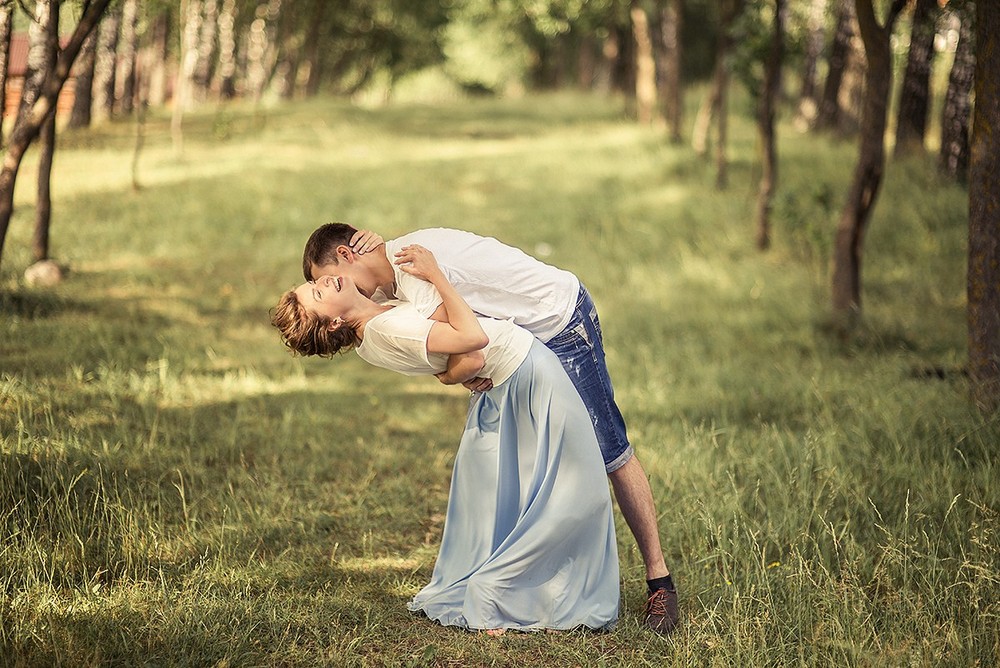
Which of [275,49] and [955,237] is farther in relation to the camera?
[275,49]

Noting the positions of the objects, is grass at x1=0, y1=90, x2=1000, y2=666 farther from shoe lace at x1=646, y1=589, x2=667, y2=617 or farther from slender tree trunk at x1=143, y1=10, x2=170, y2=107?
slender tree trunk at x1=143, y1=10, x2=170, y2=107

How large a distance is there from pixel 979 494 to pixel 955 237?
6.64m

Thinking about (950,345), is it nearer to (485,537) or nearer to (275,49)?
(485,537)

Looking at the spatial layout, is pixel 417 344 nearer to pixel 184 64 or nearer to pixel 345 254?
pixel 345 254

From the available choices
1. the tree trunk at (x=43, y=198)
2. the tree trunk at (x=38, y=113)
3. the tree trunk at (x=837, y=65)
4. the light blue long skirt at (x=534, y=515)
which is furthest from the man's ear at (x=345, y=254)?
the tree trunk at (x=837, y=65)

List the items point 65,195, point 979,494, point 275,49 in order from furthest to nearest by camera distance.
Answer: point 275,49 → point 65,195 → point 979,494

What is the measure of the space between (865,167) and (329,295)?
626 cm

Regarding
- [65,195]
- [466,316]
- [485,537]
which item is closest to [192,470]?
[485,537]

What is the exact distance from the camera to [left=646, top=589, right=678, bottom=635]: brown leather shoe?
4.26 m

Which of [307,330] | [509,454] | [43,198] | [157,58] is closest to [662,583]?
[509,454]

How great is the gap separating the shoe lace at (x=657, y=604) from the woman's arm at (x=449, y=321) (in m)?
1.35

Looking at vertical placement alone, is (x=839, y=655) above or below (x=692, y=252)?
below

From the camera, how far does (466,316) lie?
400 centimetres

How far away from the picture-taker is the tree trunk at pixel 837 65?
57.8 ft
